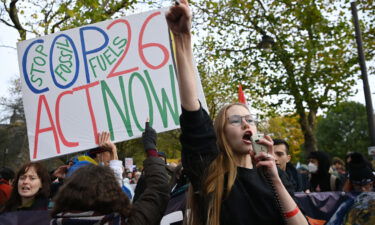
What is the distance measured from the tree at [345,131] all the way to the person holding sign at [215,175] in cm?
5082

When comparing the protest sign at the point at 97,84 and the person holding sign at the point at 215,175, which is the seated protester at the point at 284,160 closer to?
the protest sign at the point at 97,84

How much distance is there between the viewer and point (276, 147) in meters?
5.19

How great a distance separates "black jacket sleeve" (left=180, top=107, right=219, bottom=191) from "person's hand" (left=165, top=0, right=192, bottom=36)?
0.38 metres

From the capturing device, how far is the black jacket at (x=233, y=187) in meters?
1.87

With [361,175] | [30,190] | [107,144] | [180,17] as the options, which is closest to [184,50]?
[180,17]

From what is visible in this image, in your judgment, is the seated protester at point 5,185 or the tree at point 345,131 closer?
the seated protester at point 5,185

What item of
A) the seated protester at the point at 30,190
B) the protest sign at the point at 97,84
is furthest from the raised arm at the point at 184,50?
the seated protester at the point at 30,190

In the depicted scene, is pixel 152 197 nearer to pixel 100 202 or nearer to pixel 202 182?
pixel 100 202

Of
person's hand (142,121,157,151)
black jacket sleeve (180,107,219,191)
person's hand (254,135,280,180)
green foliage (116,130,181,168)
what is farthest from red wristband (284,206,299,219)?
green foliage (116,130,181,168)

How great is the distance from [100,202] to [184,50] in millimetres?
883

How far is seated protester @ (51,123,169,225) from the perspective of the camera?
2.09m

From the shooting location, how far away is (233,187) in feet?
6.35

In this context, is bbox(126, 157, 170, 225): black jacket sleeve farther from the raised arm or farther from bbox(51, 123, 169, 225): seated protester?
the raised arm

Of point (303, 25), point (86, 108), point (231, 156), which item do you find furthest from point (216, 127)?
point (303, 25)
